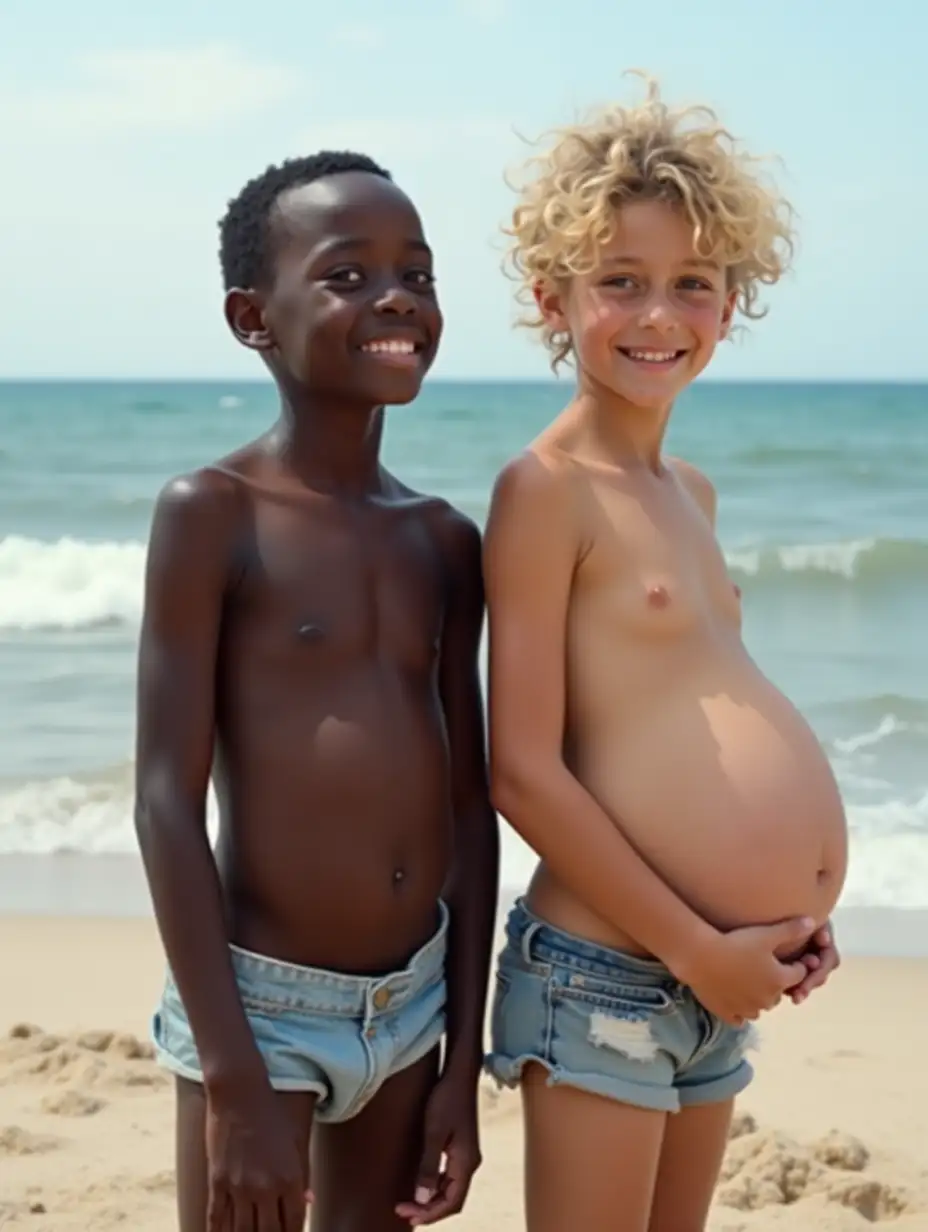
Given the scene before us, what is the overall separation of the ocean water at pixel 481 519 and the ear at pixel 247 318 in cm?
374

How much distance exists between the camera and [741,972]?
2410mm

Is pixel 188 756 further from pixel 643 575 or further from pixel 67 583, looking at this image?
pixel 67 583

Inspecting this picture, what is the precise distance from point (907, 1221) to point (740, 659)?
1742mm

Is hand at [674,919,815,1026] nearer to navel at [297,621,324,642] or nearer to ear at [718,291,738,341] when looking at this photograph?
navel at [297,621,324,642]

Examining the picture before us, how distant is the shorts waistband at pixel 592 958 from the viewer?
8.08 ft

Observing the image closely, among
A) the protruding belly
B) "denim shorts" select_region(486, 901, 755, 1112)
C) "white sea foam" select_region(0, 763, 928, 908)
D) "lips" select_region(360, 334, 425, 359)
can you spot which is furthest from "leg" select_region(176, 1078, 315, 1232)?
"white sea foam" select_region(0, 763, 928, 908)

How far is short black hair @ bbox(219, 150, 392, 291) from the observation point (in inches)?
95.6

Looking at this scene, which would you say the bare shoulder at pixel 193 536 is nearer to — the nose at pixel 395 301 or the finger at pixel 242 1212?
the nose at pixel 395 301

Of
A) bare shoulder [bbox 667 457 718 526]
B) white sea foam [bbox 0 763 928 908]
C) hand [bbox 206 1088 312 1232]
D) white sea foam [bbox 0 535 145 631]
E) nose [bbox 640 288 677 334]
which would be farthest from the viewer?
white sea foam [bbox 0 535 145 631]

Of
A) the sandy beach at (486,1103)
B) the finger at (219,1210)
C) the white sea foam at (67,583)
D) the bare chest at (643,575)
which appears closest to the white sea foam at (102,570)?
the white sea foam at (67,583)

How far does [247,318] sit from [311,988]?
0.93 meters

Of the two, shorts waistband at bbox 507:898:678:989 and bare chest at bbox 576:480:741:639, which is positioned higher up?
bare chest at bbox 576:480:741:639

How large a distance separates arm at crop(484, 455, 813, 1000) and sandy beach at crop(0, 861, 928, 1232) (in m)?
1.48

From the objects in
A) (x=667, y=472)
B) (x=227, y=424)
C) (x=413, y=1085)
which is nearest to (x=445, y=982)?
(x=413, y=1085)
